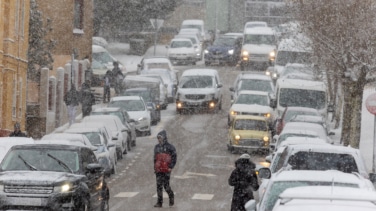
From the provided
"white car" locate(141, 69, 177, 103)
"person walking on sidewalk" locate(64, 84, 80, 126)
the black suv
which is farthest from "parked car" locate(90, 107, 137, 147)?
the black suv

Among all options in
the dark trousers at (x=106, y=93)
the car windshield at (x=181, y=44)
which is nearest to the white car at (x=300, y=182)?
the dark trousers at (x=106, y=93)

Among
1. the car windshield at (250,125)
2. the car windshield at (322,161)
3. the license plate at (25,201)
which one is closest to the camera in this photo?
the license plate at (25,201)

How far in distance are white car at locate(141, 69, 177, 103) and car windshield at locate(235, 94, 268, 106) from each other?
8.65m

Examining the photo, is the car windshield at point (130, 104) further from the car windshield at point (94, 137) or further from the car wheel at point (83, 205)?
the car wheel at point (83, 205)

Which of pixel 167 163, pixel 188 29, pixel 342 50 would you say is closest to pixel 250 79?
pixel 342 50

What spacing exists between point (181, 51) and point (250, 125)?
102 feet

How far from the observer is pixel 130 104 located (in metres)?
46.6

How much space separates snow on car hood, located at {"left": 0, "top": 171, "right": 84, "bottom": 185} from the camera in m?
19.5

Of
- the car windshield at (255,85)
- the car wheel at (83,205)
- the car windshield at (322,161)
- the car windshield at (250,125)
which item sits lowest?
the car windshield at (250,125)

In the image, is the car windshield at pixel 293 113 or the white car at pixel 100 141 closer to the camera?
the white car at pixel 100 141

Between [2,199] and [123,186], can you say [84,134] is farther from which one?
[2,199]

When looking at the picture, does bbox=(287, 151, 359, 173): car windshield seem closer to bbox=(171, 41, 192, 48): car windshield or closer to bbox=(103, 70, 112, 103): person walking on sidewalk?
bbox=(103, 70, 112, 103): person walking on sidewalk

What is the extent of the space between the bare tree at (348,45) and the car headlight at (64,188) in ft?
54.7

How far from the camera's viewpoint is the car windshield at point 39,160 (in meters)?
20.6
